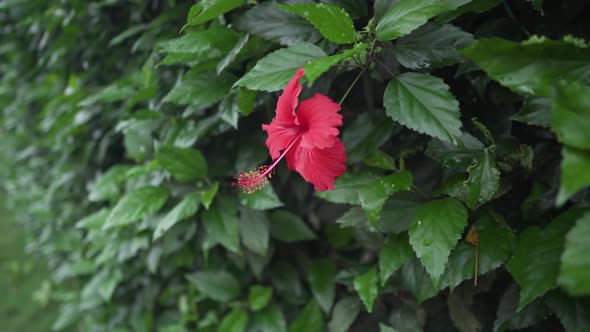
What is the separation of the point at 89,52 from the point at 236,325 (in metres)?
1.39

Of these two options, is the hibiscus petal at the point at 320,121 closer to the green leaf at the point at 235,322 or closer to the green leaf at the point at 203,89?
the green leaf at the point at 203,89

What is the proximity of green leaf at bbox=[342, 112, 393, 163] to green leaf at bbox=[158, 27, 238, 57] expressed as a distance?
0.35 metres

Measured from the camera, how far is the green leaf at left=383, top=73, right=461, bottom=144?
0.71 meters

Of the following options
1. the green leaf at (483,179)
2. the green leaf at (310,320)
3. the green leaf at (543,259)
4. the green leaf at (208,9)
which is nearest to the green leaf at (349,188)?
the green leaf at (483,179)

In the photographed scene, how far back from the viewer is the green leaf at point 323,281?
135 centimetres

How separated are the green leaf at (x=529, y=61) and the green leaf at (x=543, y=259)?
0.24 m

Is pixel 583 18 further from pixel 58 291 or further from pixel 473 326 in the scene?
pixel 58 291

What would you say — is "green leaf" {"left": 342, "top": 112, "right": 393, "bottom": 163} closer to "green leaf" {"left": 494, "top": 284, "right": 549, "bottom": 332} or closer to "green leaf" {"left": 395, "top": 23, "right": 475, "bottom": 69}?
"green leaf" {"left": 395, "top": 23, "right": 475, "bottom": 69}

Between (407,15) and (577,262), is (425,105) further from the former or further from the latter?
(577,262)

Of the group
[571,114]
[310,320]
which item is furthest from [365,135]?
[310,320]

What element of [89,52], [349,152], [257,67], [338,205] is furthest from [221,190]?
[89,52]

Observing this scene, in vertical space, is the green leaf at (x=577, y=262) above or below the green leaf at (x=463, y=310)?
above

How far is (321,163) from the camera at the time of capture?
2.49 feet

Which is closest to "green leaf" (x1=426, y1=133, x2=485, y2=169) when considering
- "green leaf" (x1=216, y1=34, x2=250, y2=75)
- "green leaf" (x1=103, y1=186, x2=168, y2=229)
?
"green leaf" (x1=216, y1=34, x2=250, y2=75)
